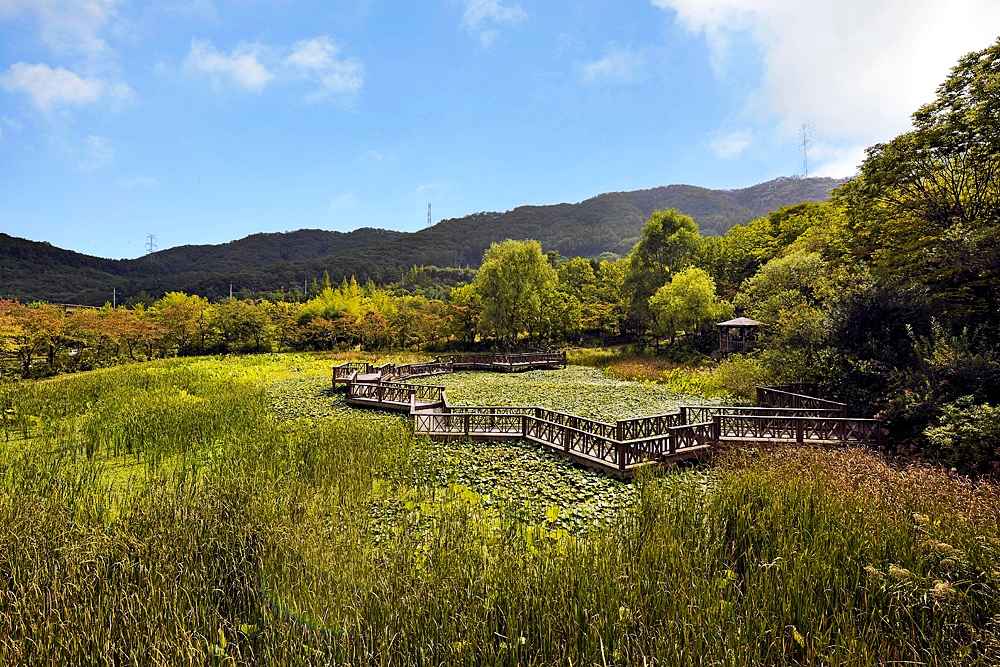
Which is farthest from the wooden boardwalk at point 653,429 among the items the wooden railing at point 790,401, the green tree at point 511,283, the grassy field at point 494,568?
the green tree at point 511,283

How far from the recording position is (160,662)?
112 inches

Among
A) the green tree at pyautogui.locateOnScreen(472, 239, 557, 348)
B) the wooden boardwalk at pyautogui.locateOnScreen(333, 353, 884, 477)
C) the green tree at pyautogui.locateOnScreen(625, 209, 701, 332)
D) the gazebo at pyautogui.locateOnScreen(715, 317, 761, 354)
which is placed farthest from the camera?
the green tree at pyautogui.locateOnScreen(625, 209, 701, 332)

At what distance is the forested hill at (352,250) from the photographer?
80250mm

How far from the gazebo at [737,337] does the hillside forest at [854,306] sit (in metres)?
1.28

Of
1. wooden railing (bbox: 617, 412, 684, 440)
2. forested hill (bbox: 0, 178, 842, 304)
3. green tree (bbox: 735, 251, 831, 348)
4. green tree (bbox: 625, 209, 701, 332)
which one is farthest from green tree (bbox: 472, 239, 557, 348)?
forested hill (bbox: 0, 178, 842, 304)

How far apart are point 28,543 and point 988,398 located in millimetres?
13803

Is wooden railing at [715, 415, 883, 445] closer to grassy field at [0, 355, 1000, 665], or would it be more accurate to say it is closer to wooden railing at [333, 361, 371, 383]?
grassy field at [0, 355, 1000, 665]

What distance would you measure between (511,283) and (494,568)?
1023 inches

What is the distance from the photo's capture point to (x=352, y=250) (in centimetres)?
12556

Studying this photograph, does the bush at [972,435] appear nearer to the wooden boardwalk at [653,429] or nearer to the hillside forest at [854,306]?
the hillside forest at [854,306]

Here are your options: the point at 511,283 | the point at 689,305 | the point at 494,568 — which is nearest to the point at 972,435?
the point at 494,568

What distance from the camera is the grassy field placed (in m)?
3.08

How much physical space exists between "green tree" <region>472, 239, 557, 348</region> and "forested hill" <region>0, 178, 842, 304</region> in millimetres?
67970

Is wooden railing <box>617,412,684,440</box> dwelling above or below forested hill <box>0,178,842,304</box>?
below
